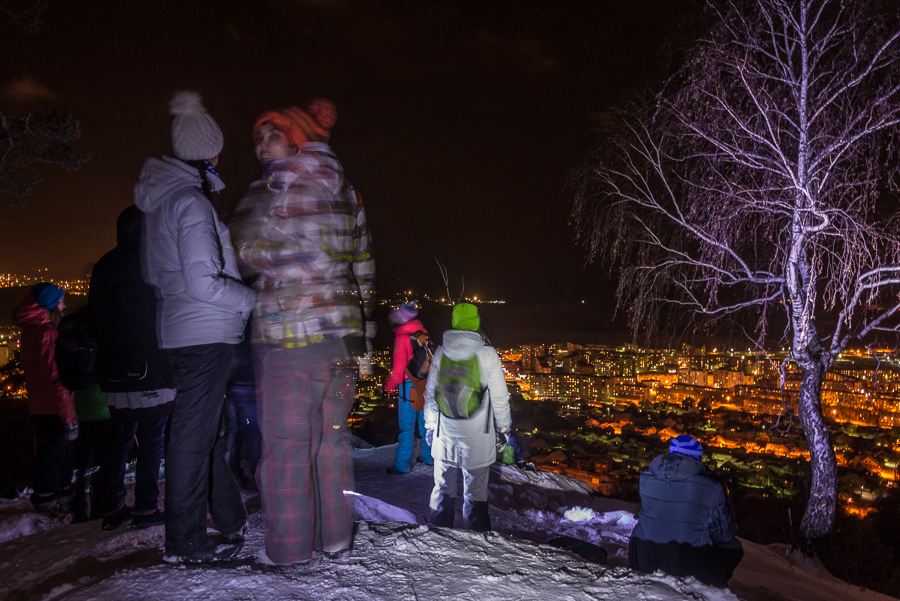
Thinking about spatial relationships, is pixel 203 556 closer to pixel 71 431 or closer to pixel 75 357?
pixel 75 357

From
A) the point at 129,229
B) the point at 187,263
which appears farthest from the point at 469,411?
the point at 129,229

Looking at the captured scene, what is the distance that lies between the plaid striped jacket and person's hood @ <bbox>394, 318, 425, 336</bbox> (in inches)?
120

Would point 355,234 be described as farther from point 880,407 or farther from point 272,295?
point 880,407

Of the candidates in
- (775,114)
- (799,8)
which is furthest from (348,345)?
(799,8)

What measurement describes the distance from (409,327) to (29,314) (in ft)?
11.6

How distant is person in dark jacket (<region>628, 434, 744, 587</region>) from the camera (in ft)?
10.6

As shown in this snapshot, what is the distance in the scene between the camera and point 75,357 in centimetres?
364

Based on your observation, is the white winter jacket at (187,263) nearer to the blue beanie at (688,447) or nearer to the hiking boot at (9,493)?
the blue beanie at (688,447)

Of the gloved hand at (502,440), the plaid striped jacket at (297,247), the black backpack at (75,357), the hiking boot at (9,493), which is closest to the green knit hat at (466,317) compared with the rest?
the gloved hand at (502,440)

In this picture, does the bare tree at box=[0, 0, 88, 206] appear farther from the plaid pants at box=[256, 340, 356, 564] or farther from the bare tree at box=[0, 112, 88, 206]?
the plaid pants at box=[256, 340, 356, 564]

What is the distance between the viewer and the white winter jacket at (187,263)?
226 centimetres

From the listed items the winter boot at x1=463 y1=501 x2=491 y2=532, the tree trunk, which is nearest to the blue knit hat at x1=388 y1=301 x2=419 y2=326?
the winter boot at x1=463 y1=501 x2=491 y2=532

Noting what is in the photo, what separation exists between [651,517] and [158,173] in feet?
13.0

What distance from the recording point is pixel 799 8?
691 cm
